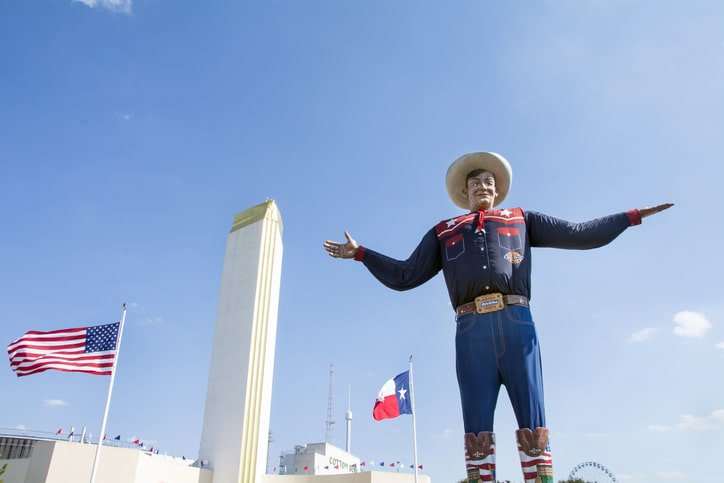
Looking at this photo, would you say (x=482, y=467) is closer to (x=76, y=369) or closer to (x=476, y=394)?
(x=476, y=394)

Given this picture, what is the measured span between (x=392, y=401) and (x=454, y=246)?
1322cm

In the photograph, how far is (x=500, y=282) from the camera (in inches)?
196

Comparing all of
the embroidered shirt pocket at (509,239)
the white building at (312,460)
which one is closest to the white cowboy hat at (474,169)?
the embroidered shirt pocket at (509,239)

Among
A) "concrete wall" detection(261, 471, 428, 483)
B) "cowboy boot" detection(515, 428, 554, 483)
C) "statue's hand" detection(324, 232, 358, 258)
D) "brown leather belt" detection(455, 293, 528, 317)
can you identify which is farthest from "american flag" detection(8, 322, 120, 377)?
"concrete wall" detection(261, 471, 428, 483)

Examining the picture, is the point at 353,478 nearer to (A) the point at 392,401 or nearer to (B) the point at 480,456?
(A) the point at 392,401

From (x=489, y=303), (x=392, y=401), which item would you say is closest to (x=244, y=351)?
(x=392, y=401)

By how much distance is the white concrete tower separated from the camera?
942 inches

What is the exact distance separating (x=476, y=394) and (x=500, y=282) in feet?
3.42

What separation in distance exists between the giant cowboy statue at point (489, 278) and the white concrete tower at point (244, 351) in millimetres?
20773

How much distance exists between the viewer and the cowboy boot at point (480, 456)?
4.41 metres

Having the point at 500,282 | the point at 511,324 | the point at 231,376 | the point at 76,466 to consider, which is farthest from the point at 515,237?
the point at 231,376

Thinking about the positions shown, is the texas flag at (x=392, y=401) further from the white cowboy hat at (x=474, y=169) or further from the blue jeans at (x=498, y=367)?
the blue jeans at (x=498, y=367)

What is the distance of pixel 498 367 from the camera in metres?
4.77

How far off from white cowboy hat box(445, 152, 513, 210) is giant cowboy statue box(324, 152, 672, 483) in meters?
0.01
